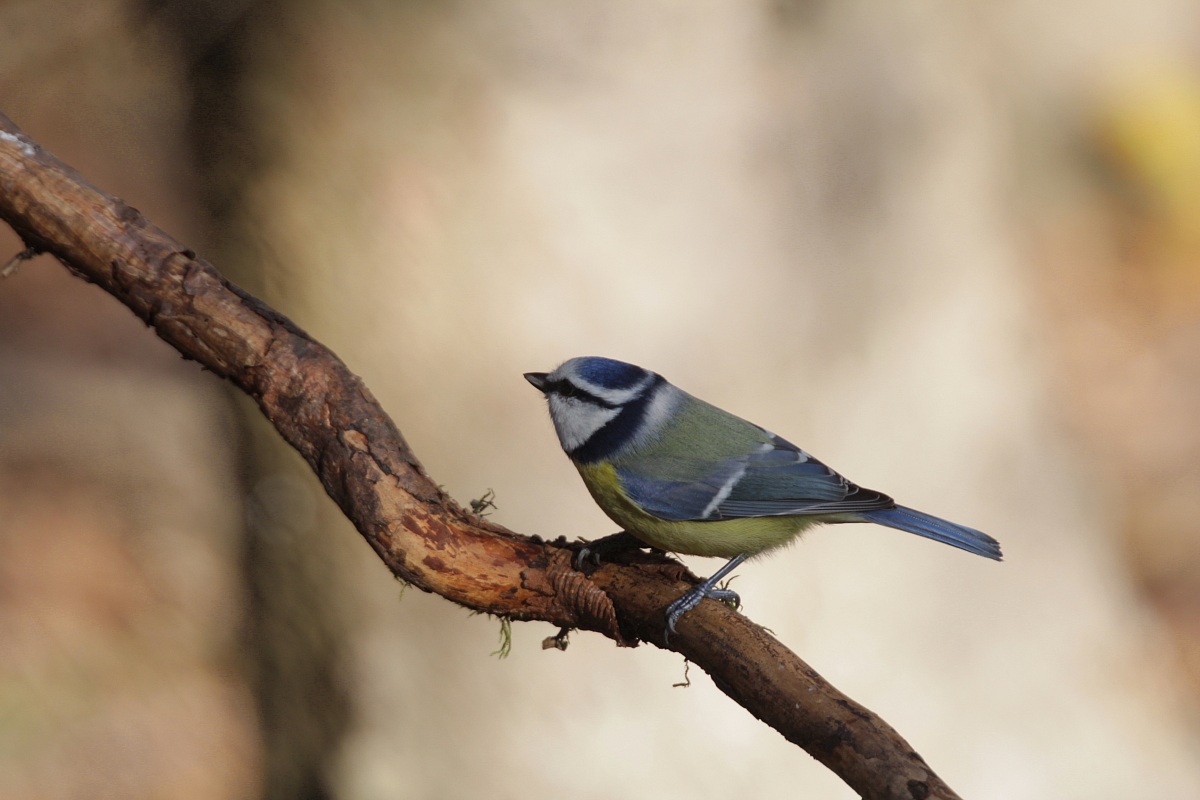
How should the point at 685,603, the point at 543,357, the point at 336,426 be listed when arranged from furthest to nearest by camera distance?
the point at 543,357 < the point at 336,426 < the point at 685,603

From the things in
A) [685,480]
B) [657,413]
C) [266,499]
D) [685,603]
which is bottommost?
[685,603]

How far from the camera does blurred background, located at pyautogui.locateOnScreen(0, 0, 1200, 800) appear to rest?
230 cm

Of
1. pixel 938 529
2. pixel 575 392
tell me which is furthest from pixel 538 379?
pixel 938 529

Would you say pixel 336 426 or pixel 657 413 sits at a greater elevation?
pixel 657 413

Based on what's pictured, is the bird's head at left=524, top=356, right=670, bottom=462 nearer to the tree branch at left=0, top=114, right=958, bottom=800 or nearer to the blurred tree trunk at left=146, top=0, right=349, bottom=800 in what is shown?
the tree branch at left=0, top=114, right=958, bottom=800

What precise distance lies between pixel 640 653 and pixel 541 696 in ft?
0.91

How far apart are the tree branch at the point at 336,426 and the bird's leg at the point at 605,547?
2 cm

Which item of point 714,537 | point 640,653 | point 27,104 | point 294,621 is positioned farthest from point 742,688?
point 27,104

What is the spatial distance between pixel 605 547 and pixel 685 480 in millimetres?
169

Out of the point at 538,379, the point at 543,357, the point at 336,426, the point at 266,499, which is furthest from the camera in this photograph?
the point at 266,499

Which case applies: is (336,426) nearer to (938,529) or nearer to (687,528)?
(687,528)

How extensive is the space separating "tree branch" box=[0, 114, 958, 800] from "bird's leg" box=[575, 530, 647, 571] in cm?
2

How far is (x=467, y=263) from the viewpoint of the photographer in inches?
91.8

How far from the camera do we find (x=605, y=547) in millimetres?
1500
